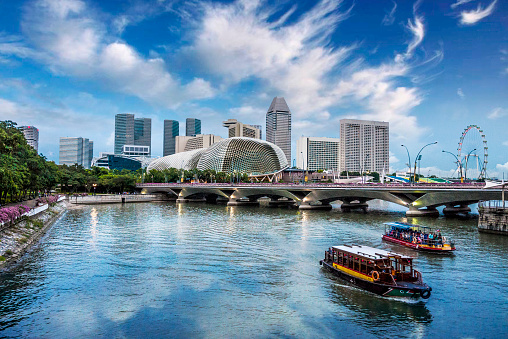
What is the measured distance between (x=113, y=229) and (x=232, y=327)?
40268 millimetres

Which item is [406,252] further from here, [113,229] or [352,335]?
[113,229]

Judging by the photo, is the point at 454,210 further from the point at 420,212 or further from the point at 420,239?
the point at 420,239

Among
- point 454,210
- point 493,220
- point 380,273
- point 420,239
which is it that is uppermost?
point 493,220

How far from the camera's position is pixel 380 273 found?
23500mm

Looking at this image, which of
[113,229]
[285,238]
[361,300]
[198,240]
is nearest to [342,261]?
[361,300]

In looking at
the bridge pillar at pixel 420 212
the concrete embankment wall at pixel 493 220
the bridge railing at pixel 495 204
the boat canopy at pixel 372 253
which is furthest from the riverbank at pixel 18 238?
the bridge pillar at pixel 420 212

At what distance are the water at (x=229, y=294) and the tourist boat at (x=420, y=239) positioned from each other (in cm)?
111

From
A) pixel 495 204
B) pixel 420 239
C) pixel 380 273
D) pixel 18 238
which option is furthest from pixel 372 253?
pixel 495 204

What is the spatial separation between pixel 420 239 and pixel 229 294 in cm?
2414

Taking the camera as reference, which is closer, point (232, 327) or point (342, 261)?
point (232, 327)

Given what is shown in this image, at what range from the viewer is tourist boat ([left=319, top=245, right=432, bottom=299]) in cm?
2241

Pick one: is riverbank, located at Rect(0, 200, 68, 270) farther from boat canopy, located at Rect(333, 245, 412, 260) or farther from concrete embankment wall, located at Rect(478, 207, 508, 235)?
concrete embankment wall, located at Rect(478, 207, 508, 235)

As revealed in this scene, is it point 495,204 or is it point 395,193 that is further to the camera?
point 395,193

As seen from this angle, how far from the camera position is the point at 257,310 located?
2081 centimetres
